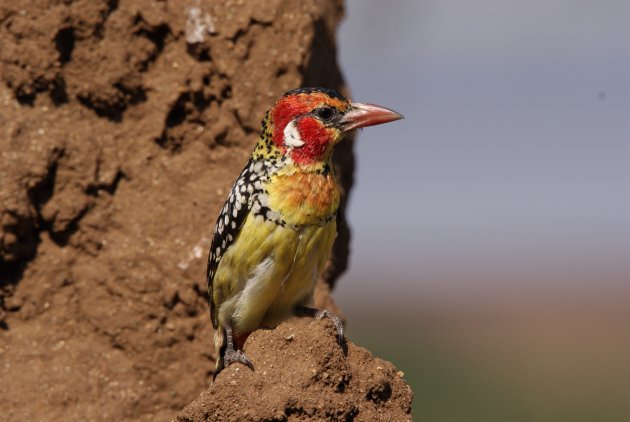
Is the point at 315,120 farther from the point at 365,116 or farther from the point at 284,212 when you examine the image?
the point at 284,212

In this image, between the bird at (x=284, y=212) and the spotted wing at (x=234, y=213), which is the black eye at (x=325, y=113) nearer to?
the bird at (x=284, y=212)

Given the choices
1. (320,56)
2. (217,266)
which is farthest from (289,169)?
(320,56)

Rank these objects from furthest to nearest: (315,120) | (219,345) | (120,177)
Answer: (120,177)
(219,345)
(315,120)

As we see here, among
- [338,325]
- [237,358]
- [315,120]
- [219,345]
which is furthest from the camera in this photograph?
[219,345]

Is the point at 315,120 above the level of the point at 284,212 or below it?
above

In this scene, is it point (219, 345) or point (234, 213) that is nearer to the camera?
point (234, 213)

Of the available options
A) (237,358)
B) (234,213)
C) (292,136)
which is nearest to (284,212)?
(234,213)

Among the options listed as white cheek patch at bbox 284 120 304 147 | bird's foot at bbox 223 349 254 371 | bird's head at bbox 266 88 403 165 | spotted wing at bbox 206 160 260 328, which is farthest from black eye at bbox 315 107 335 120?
bird's foot at bbox 223 349 254 371
